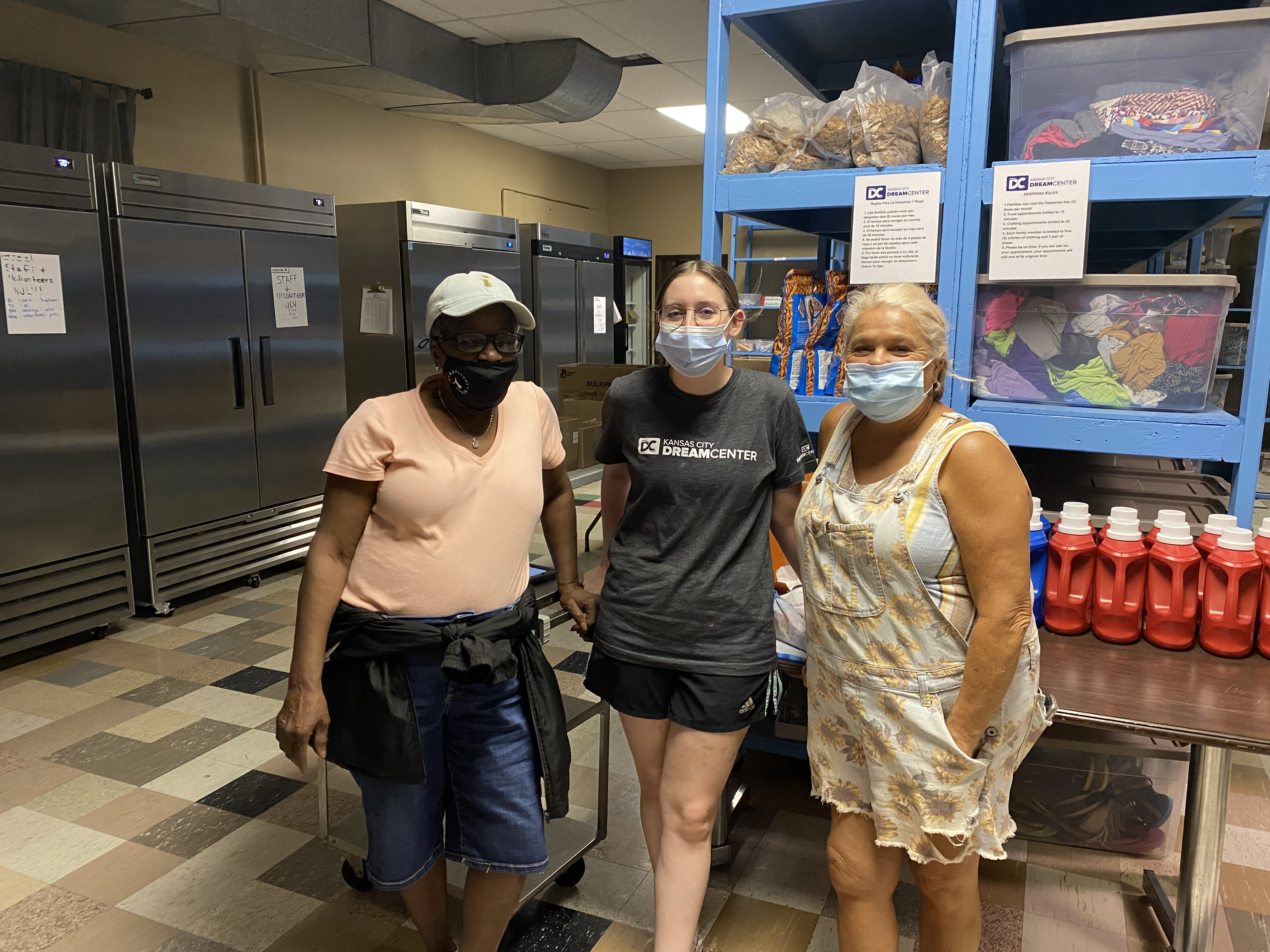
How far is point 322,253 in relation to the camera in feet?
15.5

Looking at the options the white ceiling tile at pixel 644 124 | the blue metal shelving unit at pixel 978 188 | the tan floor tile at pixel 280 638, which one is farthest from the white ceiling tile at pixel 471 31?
the tan floor tile at pixel 280 638

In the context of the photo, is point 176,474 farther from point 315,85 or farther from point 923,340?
point 923,340

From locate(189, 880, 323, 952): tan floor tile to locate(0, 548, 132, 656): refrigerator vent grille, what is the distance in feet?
6.67

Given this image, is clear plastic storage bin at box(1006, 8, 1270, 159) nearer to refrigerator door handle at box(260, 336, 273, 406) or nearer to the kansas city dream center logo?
the kansas city dream center logo

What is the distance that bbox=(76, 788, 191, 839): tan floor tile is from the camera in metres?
2.41

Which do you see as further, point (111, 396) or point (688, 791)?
point (111, 396)

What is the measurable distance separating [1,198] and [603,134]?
5.40 m

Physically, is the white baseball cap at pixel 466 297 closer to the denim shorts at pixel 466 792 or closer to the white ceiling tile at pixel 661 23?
the denim shorts at pixel 466 792

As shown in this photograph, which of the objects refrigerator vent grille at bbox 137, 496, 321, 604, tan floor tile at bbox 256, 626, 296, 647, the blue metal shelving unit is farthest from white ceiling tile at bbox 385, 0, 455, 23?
tan floor tile at bbox 256, 626, 296, 647

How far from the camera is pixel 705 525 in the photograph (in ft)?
5.27

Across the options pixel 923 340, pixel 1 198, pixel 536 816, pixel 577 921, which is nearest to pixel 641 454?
pixel 923 340

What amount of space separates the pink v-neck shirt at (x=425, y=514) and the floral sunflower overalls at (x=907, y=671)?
1.83ft

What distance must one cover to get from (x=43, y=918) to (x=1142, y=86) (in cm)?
309

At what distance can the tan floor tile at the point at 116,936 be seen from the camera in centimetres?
Result: 194
